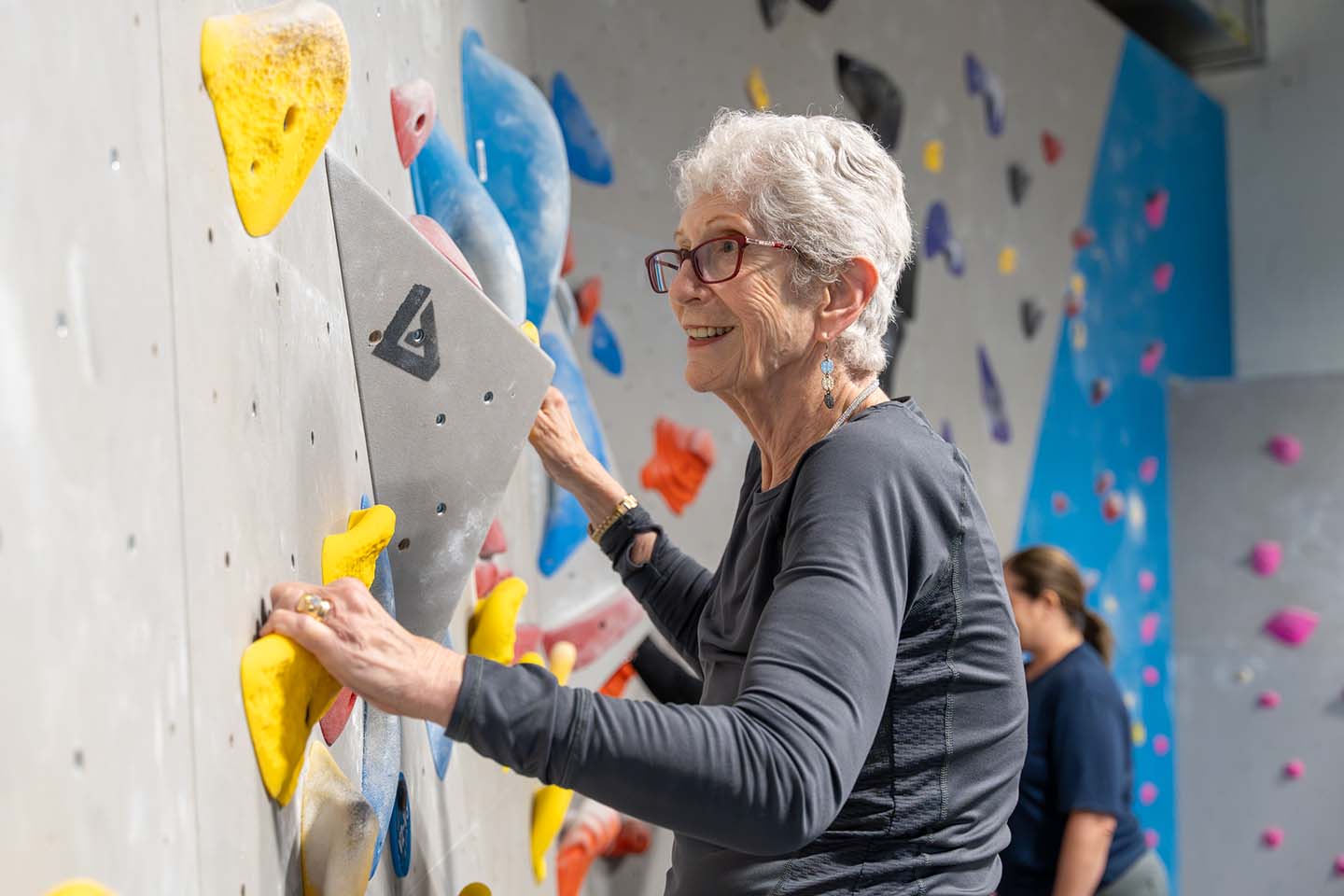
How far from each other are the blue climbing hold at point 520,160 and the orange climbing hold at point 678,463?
49 centimetres

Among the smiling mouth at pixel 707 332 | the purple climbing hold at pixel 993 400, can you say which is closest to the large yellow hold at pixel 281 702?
the smiling mouth at pixel 707 332

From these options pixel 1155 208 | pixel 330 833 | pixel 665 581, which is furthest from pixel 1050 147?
pixel 330 833

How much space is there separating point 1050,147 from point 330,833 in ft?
11.3

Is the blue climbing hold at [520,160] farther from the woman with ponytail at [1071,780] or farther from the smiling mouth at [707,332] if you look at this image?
the woman with ponytail at [1071,780]

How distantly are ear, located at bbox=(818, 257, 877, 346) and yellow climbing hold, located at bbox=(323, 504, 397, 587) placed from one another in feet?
1.36

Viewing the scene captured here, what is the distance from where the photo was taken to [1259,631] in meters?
4.29

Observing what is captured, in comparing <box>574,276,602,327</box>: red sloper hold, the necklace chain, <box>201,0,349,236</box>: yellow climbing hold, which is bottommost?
the necklace chain

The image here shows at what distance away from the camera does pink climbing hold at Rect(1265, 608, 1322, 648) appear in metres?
4.16

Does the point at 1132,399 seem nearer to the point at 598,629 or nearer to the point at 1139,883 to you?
the point at 1139,883

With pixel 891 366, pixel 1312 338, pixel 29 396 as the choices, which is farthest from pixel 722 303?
pixel 1312 338

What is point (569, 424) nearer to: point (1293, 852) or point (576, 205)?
point (576, 205)

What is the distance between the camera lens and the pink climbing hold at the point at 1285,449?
426cm

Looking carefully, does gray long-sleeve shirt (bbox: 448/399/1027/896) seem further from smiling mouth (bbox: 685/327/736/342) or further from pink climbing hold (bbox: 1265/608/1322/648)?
pink climbing hold (bbox: 1265/608/1322/648)

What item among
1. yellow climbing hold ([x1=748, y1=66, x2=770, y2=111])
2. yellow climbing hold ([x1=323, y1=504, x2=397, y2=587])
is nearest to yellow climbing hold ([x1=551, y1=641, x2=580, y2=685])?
yellow climbing hold ([x1=323, y1=504, x2=397, y2=587])
